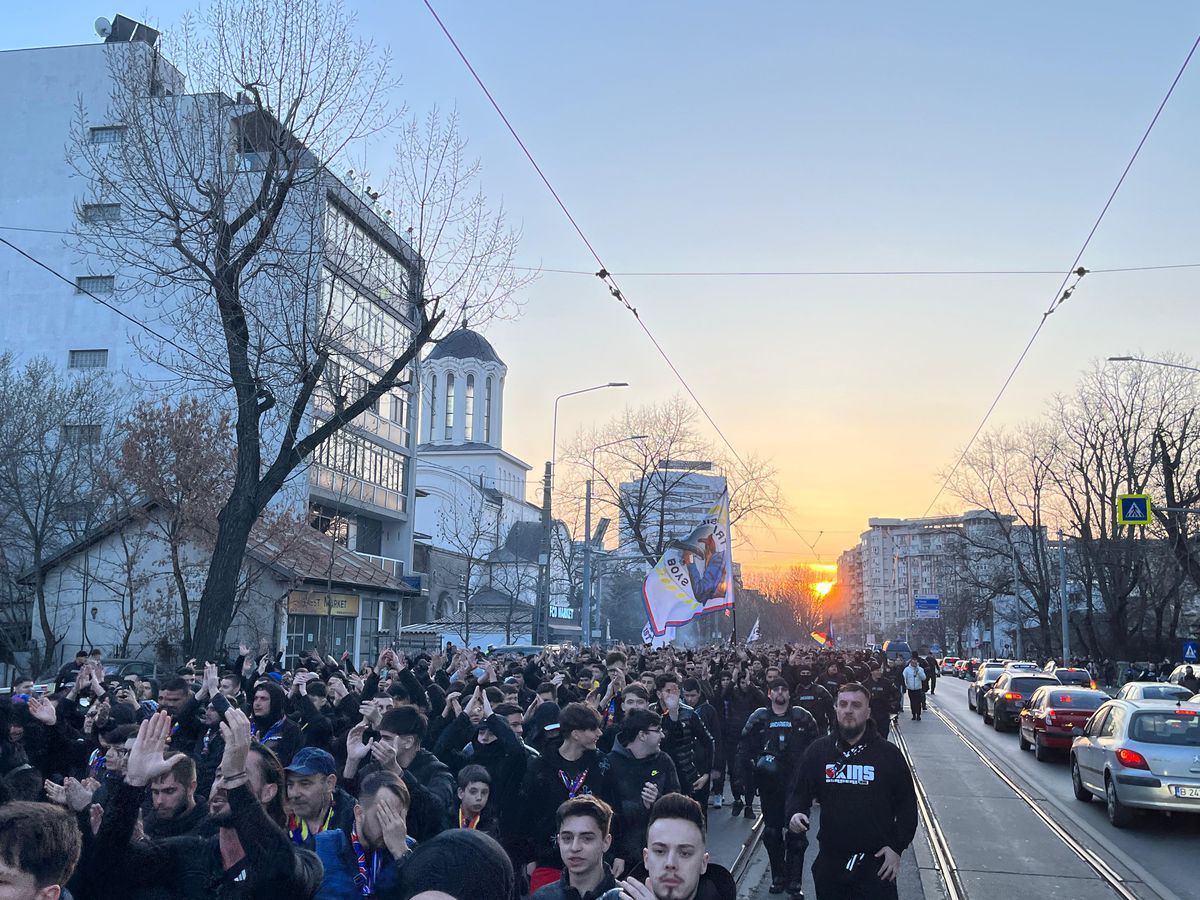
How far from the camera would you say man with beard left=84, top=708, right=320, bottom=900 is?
3803mm

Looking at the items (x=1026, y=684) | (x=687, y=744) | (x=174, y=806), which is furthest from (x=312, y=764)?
(x=1026, y=684)

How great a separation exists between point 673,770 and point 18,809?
416 centimetres

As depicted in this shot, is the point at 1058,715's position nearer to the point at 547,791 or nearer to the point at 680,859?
the point at 547,791

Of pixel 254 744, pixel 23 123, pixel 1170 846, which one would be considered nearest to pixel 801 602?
pixel 23 123

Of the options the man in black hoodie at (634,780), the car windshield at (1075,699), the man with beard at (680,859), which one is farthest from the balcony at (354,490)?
the man with beard at (680,859)

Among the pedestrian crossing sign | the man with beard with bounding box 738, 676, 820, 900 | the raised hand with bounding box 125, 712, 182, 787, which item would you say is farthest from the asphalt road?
the pedestrian crossing sign

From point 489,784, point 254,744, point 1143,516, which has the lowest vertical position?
point 489,784

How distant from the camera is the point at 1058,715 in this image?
1889 centimetres

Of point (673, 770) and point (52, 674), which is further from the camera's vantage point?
point (52, 674)

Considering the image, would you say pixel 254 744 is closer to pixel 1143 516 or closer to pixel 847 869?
pixel 847 869

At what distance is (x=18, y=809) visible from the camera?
309 cm

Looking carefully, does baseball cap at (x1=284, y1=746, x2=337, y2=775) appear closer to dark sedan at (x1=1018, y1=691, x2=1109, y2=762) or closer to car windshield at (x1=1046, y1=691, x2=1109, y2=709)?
dark sedan at (x1=1018, y1=691, x2=1109, y2=762)

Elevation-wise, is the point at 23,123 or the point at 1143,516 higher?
the point at 23,123

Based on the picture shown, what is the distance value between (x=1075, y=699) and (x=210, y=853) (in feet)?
60.3
